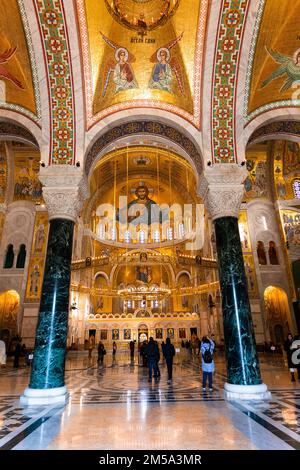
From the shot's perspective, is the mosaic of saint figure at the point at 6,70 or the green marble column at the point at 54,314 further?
the mosaic of saint figure at the point at 6,70

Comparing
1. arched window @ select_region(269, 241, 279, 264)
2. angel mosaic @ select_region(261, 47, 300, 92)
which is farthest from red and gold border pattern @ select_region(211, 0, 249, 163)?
arched window @ select_region(269, 241, 279, 264)

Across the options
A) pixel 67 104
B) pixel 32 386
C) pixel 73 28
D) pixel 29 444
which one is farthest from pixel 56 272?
pixel 73 28

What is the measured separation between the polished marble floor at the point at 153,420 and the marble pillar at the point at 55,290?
437 millimetres

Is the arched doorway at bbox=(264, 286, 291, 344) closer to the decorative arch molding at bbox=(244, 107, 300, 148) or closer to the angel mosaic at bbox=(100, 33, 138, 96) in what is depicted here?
the decorative arch molding at bbox=(244, 107, 300, 148)

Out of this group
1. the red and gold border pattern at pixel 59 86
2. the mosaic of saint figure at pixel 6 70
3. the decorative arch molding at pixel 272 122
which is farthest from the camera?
the decorative arch molding at pixel 272 122

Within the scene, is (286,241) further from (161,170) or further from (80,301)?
(80,301)

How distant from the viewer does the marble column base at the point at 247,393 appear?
5.46 metres

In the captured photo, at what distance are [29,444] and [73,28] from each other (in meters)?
7.82

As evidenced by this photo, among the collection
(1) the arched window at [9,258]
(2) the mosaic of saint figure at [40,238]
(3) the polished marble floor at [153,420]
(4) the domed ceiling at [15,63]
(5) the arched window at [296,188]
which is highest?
(5) the arched window at [296,188]

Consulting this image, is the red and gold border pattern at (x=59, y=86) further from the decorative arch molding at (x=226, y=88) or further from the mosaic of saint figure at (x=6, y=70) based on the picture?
the decorative arch molding at (x=226, y=88)

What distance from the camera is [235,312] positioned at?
241 inches

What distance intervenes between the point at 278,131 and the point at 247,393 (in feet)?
24.2

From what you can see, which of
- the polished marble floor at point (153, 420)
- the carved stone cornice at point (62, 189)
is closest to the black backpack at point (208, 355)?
the polished marble floor at point (153, 420)
